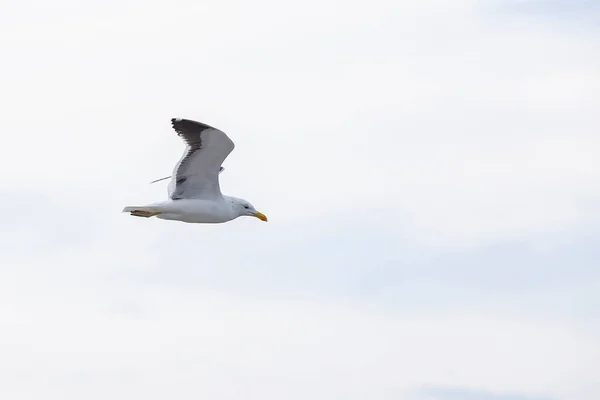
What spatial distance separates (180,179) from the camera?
197 ft

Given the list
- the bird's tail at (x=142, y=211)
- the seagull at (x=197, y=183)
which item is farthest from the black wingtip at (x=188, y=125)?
the bird's tail at (x=142, y=211)

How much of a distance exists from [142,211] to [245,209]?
10.8 ft

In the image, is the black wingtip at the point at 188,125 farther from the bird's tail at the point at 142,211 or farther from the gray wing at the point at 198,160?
the bird's tail at the point at 142,211

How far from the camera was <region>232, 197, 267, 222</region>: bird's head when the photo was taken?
6170 centimetres

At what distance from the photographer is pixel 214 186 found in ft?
199

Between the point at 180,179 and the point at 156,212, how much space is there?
40.5 inches

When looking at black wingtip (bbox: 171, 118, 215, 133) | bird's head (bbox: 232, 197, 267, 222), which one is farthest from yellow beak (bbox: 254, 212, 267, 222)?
black wingtip (bbox: 171, 118, 215, 133)

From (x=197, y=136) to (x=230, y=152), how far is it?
954 mm

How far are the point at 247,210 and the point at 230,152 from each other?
2.95m

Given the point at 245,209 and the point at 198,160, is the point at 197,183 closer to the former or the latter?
the point at 198,160

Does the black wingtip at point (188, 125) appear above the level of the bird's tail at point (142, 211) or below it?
above

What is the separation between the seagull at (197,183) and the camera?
58.9 metres

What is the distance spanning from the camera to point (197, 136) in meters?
59.0

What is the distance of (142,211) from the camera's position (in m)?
59.7
